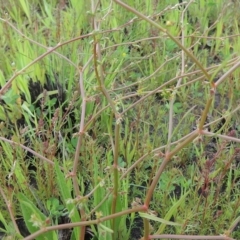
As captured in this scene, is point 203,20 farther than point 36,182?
Yes

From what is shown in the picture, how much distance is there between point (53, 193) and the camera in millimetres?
1295

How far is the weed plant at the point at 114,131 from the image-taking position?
105 cm

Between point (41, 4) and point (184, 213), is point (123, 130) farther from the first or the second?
point (41, 4)

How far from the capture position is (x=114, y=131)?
153 cm

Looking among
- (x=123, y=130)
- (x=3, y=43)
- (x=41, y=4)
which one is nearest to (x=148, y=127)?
(x=123, y=130)

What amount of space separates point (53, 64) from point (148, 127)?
45 cm

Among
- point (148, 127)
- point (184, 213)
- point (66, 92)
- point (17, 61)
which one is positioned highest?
point (17, 61)

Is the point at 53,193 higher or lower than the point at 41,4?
lower

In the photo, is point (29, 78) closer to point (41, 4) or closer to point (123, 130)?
point (123, 130)

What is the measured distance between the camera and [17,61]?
1667 mm

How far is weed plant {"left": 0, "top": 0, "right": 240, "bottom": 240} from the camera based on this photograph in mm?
1050

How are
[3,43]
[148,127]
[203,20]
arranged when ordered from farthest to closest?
[203,20] < [3,43] < [148,127]

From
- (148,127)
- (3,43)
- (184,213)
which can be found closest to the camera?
(184,213)

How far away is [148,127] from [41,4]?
3.62 ft
